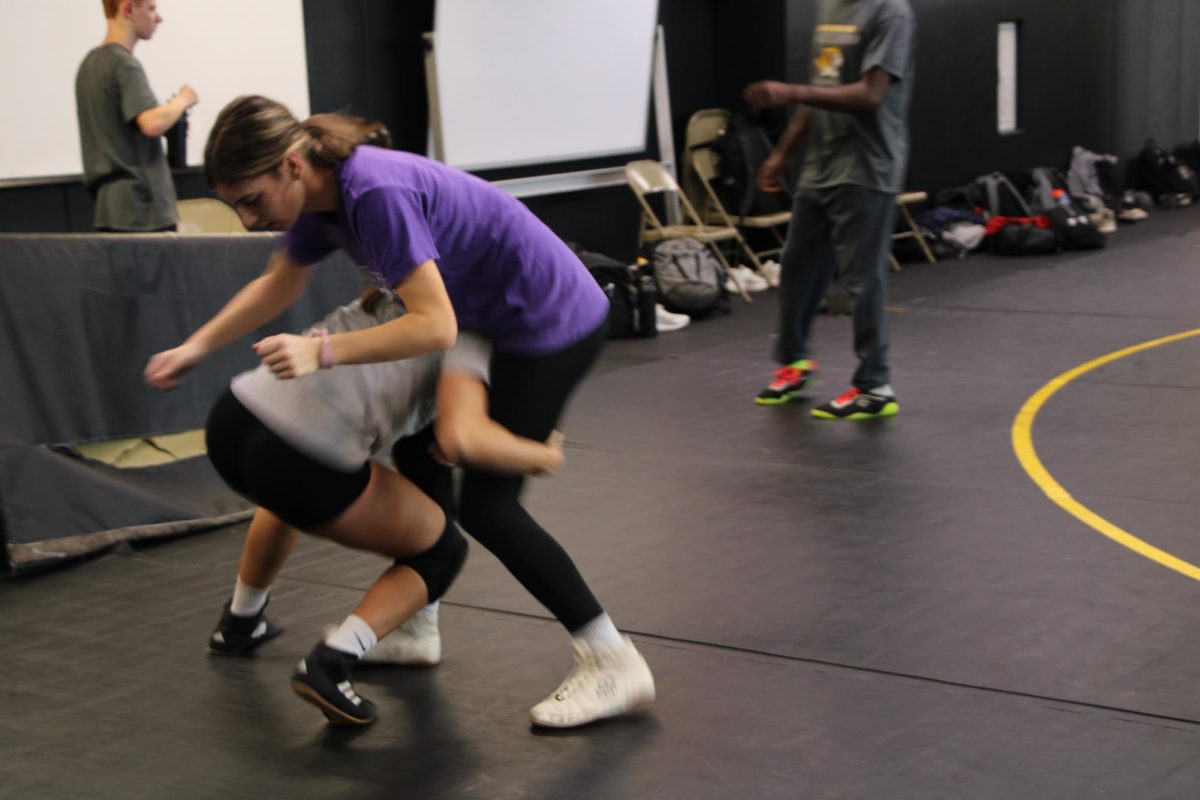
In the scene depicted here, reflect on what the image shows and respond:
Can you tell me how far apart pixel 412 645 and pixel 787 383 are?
307 centimetres

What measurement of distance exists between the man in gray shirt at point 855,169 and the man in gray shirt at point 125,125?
7.41 ft

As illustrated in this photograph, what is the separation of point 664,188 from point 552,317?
22.9 ft

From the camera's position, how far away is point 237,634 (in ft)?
11.5

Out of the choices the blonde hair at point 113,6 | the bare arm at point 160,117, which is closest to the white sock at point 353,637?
the bare arm at point 160,117

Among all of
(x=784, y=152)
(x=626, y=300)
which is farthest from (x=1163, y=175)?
(x=784, y=152)

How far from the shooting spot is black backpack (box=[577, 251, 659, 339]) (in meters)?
8.22

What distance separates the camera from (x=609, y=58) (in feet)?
32.1

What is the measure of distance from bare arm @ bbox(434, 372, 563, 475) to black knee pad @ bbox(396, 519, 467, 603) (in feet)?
1.23

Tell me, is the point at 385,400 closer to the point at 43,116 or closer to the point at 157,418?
the point at 157,418

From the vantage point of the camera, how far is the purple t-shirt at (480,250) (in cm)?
279

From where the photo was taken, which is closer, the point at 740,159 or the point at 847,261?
the point at 847,261

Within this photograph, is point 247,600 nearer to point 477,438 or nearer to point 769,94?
point 477,438

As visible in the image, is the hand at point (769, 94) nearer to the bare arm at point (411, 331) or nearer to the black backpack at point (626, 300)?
the black backpack at point (626, 300)

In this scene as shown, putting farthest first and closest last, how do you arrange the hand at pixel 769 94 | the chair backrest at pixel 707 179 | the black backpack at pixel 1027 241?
the black backpack at pixel 1027 241
the chair backrest at pixel 707 179
the hand at pixel 769 94
